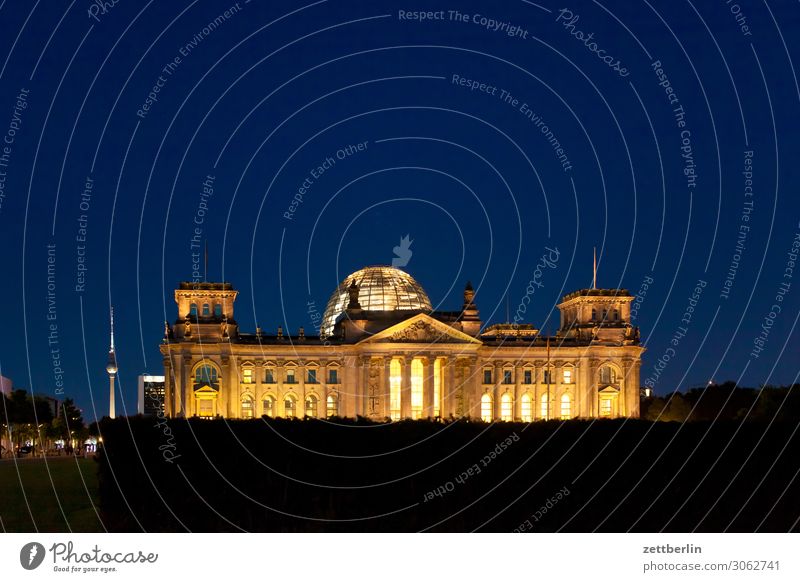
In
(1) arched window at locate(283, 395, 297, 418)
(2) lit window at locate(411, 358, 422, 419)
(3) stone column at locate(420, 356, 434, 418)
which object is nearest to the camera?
(3) stone column at locate(420, 356, 434, 418)

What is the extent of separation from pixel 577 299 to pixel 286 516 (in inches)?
3879

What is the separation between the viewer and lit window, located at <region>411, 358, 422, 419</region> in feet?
466

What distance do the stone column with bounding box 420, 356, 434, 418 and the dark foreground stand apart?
79517 millimetres

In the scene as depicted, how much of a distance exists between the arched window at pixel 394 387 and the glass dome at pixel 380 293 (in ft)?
39.2

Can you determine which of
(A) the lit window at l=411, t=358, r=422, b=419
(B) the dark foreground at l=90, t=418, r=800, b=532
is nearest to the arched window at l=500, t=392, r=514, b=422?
(A) the lit window at l=411, t=358, r=422, b=419

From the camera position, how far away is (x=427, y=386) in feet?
464

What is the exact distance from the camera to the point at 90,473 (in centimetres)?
9025

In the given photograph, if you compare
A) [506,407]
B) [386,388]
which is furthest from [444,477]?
[506,407]

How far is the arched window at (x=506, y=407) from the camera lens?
14500 centimetres

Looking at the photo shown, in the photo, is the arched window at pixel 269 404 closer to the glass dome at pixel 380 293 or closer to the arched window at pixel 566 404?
the glass dome at pixel 380 293

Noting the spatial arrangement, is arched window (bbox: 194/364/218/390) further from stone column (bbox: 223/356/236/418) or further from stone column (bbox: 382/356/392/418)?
stone column (bbox: 382/356/392/418)
